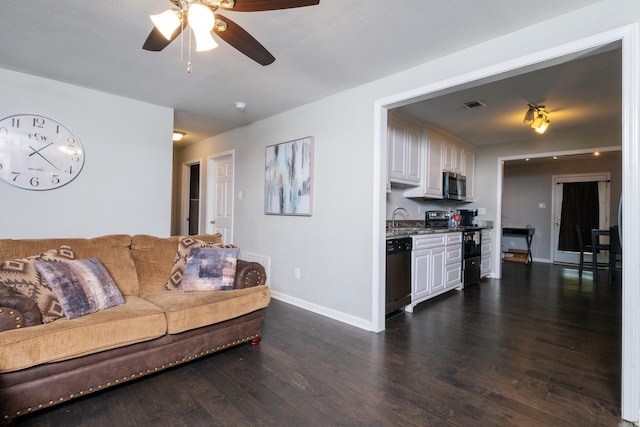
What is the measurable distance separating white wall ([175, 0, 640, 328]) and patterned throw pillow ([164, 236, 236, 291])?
1138 millimetres

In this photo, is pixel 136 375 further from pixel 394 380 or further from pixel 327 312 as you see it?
pixel 327 312

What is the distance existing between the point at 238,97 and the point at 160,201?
1.58 m

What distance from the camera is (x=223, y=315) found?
2307 millimetres

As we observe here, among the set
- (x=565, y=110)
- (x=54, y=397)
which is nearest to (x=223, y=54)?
(x=54, y=397)

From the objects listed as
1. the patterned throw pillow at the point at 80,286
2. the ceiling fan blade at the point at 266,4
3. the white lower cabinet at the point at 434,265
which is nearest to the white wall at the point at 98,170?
the patterned throw pillow at the point at 80,286

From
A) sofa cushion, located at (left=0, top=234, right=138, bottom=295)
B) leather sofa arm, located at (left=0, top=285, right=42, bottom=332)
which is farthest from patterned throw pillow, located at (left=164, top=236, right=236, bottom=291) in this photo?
leather sofa arm, located at (left=0, top=285, right=42, bottom=332)

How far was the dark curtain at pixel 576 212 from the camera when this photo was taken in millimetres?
6719

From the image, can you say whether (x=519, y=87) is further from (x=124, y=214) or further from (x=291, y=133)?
(x=124, y=214)

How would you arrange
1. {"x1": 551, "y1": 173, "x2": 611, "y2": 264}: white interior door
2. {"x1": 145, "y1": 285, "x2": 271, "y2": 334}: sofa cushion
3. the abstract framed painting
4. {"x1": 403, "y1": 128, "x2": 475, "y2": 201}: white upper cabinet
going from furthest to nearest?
{"x1": 551, "y1": 173, "x2": 611, "y2": 264}: white interior door
{"x1": 403, "y1": 128, "x2": 475, "y2": 201}: white upper cabinet
the abstract framed painting
{"x1": 145, "y1": 285, "x2": 271, "y2": 334}: sofa cushion

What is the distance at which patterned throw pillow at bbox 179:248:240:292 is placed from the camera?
8.27ft

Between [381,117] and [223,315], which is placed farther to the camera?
[381,117]

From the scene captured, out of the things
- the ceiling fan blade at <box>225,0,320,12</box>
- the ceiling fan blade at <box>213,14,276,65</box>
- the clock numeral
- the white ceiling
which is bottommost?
the clock numeral

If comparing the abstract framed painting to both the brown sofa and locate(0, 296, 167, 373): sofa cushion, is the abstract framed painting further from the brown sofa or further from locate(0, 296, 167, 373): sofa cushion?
locate(0, 296, 167, 373): sofa cushion

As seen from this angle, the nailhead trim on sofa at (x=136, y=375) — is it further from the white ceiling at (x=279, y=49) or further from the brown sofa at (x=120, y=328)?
the white ceiling at (x=279, y=49)
